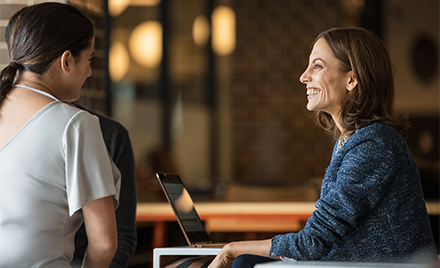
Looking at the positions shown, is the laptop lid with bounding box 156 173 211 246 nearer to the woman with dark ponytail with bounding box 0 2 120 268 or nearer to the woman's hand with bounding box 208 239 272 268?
the woman's hand with bounding box 208 239 272 268

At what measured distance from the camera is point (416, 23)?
24.0ft

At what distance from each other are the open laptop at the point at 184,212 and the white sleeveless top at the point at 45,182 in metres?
0.46

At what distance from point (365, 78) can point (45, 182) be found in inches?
37.5

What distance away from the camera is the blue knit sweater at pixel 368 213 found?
52.4 inches

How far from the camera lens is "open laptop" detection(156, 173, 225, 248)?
161 cm

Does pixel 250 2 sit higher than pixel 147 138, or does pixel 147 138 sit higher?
pixel 250 2

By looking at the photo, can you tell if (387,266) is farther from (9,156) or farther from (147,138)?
(147,138)

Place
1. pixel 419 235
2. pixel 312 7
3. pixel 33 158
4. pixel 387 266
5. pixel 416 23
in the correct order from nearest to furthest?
pixel 387 266 < pixel 33 158 < pixel 419 235 < pixel 312 7 < pixel 416 23

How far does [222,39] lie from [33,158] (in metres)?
6.42

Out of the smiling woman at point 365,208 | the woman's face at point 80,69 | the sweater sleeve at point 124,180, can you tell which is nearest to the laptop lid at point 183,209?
the sweater sleeve at point 124,180

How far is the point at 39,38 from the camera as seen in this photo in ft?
4.02

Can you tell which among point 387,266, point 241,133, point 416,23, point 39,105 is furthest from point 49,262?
point 416,23

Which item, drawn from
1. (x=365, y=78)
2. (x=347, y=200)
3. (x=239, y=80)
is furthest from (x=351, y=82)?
(x=239, y=80)

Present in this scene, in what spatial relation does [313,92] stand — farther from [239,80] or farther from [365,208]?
[239,80]
